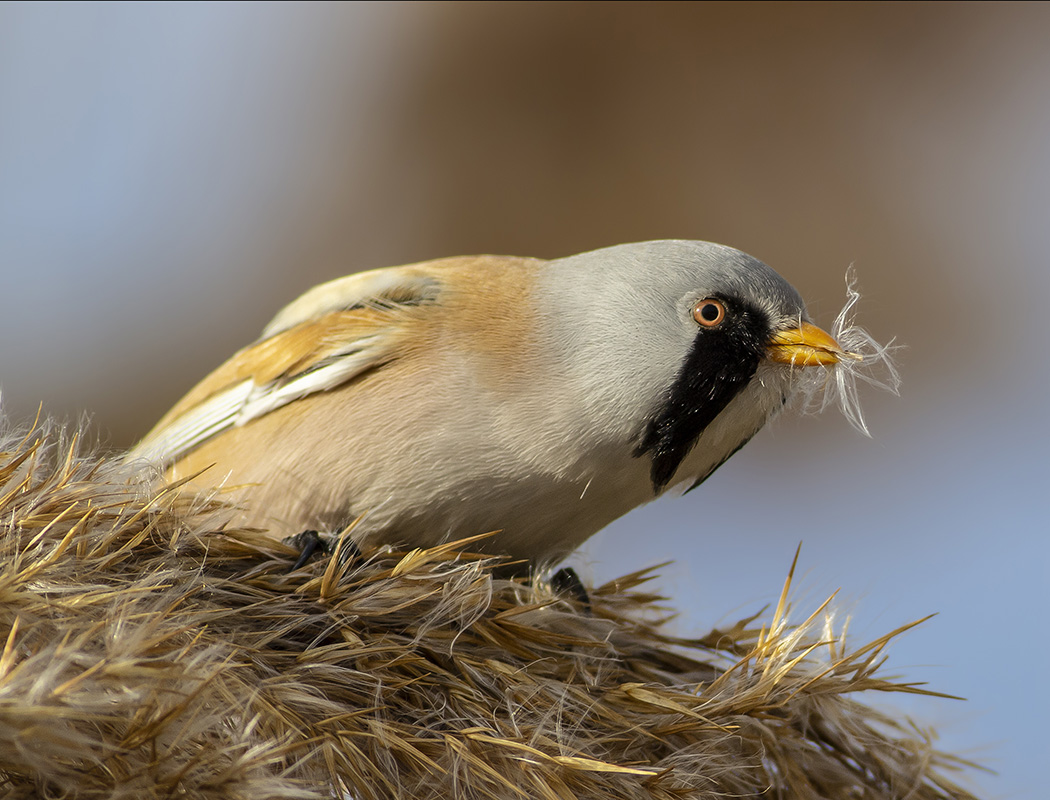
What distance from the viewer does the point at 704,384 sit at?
103 cm

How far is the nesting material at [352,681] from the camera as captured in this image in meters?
0.57

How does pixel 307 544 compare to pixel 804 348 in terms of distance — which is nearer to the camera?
pixel 307 544

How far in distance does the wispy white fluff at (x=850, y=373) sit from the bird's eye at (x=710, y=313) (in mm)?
127

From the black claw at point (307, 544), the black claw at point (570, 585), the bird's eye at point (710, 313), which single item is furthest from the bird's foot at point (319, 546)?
the bird's eye at point (710, 313)

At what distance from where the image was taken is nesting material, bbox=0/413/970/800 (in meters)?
0.57

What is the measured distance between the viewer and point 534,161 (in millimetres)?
3092

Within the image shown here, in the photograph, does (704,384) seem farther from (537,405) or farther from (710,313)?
(537,405)

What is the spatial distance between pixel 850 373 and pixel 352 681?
2.26 feet

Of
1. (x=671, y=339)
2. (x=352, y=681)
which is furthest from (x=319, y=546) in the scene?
(x=671, y=339)

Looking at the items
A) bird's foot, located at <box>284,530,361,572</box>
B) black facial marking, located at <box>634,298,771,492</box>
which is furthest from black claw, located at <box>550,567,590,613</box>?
bird's foot, located at <box>284,530,361,572</box>

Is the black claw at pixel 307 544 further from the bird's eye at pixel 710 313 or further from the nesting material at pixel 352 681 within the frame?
the bird's eye at pixel 710 313

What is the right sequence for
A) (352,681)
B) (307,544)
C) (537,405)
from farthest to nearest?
(537,405)
(307,544)
(352,681)

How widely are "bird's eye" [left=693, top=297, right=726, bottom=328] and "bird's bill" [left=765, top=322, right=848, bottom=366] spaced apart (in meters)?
0.07

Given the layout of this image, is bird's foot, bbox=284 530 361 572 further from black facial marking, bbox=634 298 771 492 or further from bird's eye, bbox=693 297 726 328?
bird's eye, bbox=693 297 726 328
